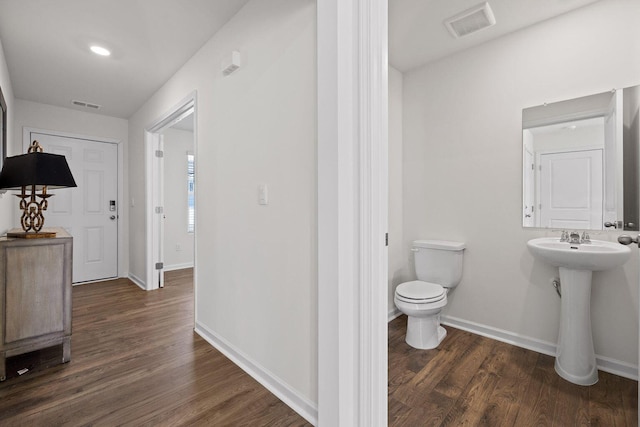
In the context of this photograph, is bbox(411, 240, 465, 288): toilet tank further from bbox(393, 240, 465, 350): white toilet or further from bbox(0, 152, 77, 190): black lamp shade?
bbox(0, 152, 77, 190): black lamp shade

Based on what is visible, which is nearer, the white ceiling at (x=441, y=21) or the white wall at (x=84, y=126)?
the white ceiling at (x=441, y=21)

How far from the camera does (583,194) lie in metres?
1.95

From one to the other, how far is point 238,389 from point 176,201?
400 cm

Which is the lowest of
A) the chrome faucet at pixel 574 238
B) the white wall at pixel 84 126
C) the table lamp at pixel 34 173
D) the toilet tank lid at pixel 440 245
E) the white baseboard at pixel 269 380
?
the white baseboard at pixel 269 380

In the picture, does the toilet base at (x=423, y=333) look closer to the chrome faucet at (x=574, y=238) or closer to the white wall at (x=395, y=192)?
the white wall at (x=395, y=192)

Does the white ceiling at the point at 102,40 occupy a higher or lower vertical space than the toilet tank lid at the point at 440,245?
higher

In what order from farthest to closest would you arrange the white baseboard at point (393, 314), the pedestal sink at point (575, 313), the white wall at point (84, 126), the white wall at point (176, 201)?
1. the white wall at point (176, 201)
2. the white wall at point (84, 126)
3. the white baseboard at point (393, 314)
4. the pedestal sink at point (575, 313)

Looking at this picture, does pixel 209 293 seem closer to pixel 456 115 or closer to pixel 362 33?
pixel 362 33

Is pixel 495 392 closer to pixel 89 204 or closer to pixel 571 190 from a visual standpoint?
pixel 571 190

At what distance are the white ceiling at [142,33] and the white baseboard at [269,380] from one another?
2270 millimetres

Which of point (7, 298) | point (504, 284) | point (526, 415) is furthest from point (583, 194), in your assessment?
point (7, 298)

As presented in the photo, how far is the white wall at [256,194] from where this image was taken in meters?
1.48

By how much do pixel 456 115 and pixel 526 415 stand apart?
6.85ft

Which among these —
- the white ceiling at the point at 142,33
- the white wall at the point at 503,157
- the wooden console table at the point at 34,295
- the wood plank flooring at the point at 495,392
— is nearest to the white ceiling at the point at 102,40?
the white ceiling at the point at 142,33
